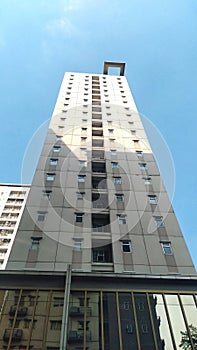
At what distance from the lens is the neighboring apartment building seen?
46394mm

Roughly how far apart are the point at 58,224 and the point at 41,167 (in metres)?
6.97

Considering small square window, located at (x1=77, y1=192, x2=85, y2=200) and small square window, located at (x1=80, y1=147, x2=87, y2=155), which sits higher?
small square window, located at (x1=80, y1=147, x2=87, y2=155)

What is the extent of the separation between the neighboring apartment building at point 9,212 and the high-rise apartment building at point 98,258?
95.6 feet

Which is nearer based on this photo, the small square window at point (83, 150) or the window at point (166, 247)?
the window at point (166, 247)

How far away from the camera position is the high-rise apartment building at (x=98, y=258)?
35.0 feet

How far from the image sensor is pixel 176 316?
11.1 m

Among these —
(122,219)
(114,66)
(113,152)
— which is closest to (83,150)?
(113,152)

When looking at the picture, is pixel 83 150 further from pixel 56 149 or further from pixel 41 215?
pixel 41 215

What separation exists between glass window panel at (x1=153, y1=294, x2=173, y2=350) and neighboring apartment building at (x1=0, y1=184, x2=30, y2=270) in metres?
37.3

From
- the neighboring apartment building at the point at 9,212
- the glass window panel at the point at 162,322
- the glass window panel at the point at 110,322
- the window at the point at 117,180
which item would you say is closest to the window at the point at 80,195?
the window at the point at 117,180

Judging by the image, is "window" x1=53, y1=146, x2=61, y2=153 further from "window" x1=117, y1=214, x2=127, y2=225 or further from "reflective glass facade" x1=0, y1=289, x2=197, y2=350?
"reflective glass facade" x1=0, y1=289, x2=197, y2=350

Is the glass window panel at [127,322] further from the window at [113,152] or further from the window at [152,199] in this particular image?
the window at [113,152]

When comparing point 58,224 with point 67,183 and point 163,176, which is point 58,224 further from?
point 163,176

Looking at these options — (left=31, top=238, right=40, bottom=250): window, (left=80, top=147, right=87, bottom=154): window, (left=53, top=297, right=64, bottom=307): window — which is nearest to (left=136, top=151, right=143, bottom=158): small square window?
(left=80, top=147, right=87, bottom=154): window
